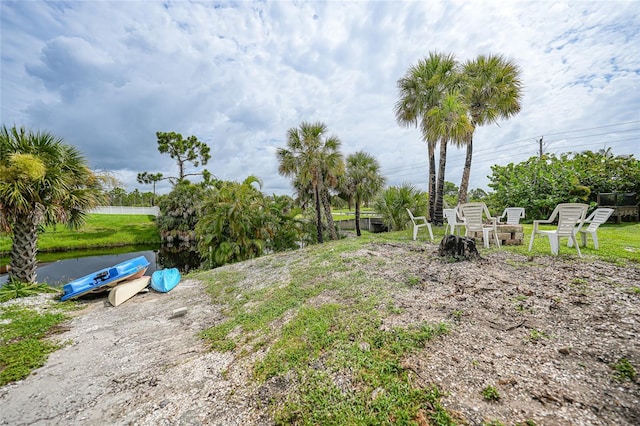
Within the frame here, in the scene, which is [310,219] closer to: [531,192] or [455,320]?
[531,192]

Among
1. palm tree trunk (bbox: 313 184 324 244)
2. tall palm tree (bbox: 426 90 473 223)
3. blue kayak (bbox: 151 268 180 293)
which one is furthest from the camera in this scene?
palm tree trunk (bbox: 313 184 324 244)

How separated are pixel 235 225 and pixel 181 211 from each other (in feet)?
50.4

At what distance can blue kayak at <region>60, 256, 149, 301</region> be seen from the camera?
19.5 ft

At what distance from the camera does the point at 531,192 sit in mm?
12984

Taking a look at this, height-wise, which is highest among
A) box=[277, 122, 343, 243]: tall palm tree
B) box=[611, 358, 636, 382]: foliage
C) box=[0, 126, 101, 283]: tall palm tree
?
box=[277, 122, 343, 243]: tall palm tree

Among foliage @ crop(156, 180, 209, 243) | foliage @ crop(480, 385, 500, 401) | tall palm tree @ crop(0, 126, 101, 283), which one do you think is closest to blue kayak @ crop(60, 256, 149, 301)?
tall palm tree @ crop(0, 126, 101, 283)

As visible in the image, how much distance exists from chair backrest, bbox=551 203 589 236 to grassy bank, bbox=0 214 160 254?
25.2m

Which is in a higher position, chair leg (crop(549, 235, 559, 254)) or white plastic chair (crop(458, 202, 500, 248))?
white plastic chair (crop(458, 202, 500, 248))

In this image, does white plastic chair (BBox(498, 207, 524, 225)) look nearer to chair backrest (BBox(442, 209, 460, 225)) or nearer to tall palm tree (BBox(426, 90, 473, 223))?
chair backrest (BBox(442, 209, 460, 225))

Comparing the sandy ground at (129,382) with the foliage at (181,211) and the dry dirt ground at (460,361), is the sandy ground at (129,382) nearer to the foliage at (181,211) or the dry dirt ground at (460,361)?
the dry dirt ground at (460,361)

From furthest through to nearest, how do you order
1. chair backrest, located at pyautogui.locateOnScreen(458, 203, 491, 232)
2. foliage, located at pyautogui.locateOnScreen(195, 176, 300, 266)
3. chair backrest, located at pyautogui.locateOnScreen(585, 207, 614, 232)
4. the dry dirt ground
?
foliage, located at pyautogui.locateOnScreen(195, 176, 300, 266) → chair backrest, located at pyautogui.locateOnScreen(458, 203, 491, 232) → chair backrest, located at pyautogui.locateOnScreen(585, 207, 614, 232) → the dry dirt ground

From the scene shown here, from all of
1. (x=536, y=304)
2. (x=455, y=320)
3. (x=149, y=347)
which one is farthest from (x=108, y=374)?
(x=536, y=304)

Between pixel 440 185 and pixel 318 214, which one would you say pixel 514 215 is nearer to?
pixel 440 185

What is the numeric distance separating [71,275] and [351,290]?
1693cm
